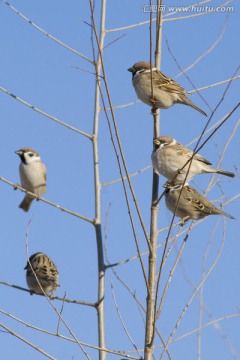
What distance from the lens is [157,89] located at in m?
5.84

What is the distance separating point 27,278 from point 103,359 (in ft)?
12.4

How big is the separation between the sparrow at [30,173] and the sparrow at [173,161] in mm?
2079

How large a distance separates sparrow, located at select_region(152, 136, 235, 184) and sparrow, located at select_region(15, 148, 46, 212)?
208cm

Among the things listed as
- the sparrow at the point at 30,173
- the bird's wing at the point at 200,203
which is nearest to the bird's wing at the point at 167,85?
the bird's wing at the point at 200,203

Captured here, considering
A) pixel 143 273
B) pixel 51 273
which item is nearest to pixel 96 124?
pixel 143 273

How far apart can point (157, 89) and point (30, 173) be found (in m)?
2.22

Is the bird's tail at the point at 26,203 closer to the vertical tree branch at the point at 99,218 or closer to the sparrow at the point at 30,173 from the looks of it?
the sparrow at the point at 30,173

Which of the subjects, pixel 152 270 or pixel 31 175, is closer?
pixel 152 270

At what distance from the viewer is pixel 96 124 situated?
176 inches

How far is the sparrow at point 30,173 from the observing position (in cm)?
750

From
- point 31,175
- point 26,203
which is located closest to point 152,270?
point 31,175

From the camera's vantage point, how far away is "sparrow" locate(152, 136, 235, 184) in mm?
5109

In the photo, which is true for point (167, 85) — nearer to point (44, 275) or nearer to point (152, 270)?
point (44, 275)

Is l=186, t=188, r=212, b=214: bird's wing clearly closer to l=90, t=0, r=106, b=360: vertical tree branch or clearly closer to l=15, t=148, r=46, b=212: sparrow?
l=15, t=148, r=46, b=212: sparrow
